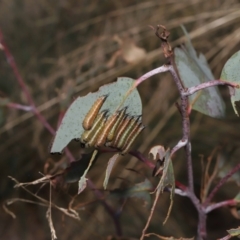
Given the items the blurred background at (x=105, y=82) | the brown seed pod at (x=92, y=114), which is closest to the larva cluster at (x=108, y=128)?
the brown seed pod at (x=92, y=114)

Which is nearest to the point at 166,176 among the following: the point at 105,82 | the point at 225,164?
the point at 225,164

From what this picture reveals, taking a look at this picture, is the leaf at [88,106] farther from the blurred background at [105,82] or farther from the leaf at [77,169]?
the blurred background at [105,82]

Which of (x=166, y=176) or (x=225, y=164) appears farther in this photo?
(x=225, y=164)

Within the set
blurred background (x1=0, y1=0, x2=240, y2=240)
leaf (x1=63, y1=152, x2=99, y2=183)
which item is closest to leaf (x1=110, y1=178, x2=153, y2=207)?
leaf (x1=63, y1=152, x2=99, y2=183)

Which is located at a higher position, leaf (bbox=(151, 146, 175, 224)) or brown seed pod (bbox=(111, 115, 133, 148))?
brown seed pod (bbox=(111, 115, 133, 148))

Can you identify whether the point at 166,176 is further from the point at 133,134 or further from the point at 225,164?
the point at 225,164

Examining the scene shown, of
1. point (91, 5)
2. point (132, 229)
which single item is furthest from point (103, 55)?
point (132, 229)

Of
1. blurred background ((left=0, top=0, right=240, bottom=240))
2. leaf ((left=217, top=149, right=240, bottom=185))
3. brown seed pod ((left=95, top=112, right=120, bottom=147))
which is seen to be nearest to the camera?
brown seed pod ((left=95, top=112, right=120, bottom=147))

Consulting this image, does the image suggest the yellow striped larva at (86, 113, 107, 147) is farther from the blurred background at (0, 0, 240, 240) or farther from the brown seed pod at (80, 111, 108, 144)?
the blurred background at (0, 0, 240, 240)
